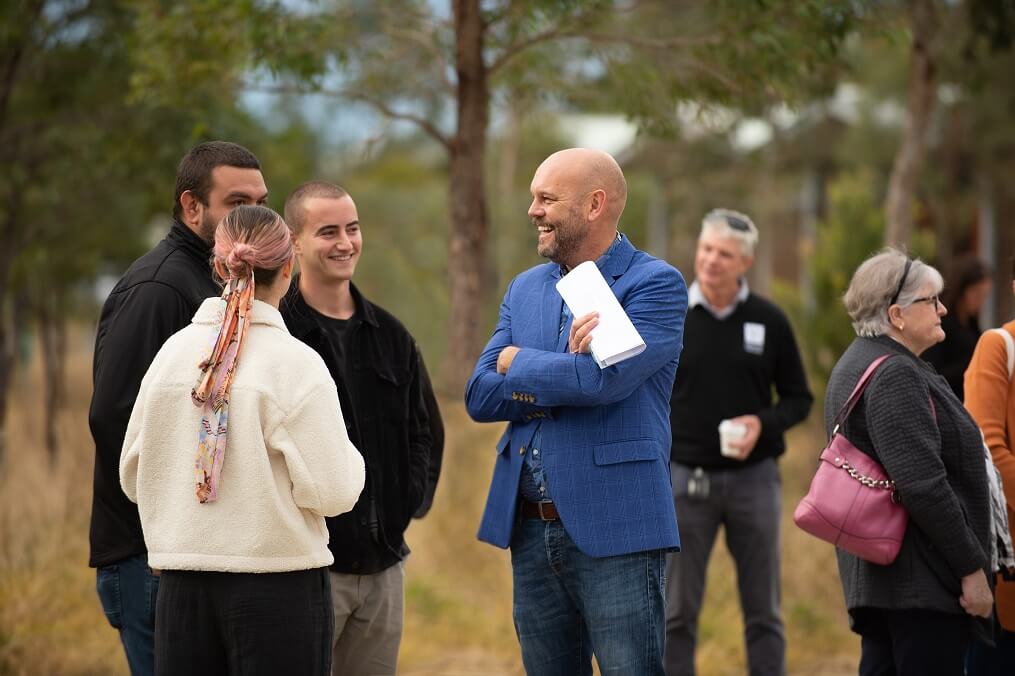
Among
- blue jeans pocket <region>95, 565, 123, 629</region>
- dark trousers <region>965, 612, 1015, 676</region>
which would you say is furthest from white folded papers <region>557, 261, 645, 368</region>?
dark trousers <region>965, 612, 1015, 676</region>

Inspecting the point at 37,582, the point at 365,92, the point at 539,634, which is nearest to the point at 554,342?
the point at 539,634

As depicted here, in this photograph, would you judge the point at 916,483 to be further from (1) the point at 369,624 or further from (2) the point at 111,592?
(2) the point at 111,592

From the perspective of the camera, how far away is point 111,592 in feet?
11.9

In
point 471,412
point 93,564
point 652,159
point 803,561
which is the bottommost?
point 803,561

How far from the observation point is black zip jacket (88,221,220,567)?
3486 mm

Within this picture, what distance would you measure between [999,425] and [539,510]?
1.85 meters

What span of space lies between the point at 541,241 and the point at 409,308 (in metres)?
7.41

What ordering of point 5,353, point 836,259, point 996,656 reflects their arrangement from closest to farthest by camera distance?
point 996,656 → point 836,259 → point 5,353

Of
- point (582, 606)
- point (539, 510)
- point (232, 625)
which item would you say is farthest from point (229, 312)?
point (582, 606)

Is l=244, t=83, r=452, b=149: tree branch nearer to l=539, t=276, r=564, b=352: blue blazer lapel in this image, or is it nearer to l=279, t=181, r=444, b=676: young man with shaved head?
l=279, t=181, r=444, b=676: young man with shaved head

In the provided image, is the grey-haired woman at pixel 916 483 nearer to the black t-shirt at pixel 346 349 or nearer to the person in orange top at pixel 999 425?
the person in orange top at pixel 999 425

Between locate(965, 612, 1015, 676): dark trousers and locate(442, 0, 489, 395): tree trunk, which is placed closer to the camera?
locate(965, 612, 1015, 676): dark trousers

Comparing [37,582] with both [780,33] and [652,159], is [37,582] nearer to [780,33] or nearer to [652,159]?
[780,33]

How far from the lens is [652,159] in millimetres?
22844
